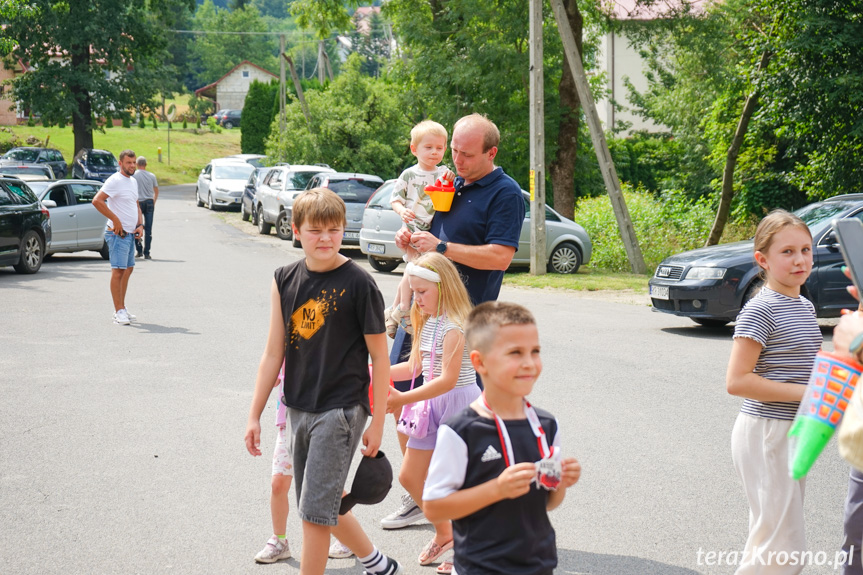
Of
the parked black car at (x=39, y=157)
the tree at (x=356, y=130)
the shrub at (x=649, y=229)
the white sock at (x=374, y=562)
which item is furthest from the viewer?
the parked black car at (x=39, y=157)

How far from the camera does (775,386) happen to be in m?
3.51

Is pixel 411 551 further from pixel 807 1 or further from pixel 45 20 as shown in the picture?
pixel 45 20

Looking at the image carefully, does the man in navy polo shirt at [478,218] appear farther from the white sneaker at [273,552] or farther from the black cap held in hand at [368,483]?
the white sneaker at [273,552]

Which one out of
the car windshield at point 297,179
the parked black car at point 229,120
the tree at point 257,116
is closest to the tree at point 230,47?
the parked black car at point 229,120

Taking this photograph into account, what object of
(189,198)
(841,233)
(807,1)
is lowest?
(189,198)

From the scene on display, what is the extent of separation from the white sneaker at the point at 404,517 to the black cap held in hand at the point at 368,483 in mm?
1150

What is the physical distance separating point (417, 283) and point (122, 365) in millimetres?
5997

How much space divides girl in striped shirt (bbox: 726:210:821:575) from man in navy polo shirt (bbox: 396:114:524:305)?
131 cm

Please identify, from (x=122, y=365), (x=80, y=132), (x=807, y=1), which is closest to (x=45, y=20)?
(x=80, y=132)

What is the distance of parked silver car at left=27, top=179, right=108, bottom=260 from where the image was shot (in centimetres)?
1927

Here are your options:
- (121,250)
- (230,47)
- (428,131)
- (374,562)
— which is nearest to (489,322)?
(374,562)

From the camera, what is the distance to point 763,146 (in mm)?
25312

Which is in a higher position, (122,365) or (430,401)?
(430,401)

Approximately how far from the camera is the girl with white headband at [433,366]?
4.16 metres
